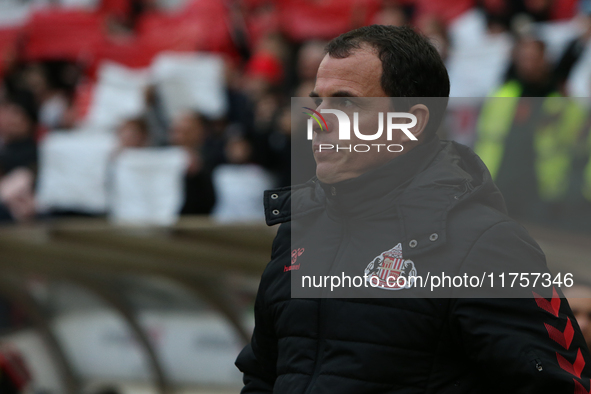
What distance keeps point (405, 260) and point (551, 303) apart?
28cm

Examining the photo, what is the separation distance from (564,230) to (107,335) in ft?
14.8

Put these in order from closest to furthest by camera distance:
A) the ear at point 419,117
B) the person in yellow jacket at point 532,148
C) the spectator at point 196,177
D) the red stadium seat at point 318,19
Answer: the ear at point 419,117 → the person in yellow jacket at point 532,148 → the spectator at point 196,177 → the red stadium seat at point 318,19

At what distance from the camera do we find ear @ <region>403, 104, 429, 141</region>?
5.16ft

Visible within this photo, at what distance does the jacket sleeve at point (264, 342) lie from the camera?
1.72 meters

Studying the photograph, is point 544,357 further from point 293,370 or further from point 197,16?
point 197,16

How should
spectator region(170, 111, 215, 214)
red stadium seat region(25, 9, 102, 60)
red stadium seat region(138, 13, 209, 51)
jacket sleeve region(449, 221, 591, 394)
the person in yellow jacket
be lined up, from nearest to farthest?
jacket sleeve region(449, 221, 591, 394) → the person in yellow jacket → spectator region(170, 111, 215, 214) → red stadium seat region(138, 13, 209, 51) → red stadium seat region(25, 9, 102, 60)

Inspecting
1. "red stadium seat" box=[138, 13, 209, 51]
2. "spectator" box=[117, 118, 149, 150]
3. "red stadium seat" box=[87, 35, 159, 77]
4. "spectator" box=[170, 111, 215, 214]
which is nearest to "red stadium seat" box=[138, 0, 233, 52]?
"red stadium seat" box=[138, 13, 209, 51]

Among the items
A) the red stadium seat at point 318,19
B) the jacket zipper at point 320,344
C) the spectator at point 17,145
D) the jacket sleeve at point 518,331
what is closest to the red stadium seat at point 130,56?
the red stadium seat at point 318,19

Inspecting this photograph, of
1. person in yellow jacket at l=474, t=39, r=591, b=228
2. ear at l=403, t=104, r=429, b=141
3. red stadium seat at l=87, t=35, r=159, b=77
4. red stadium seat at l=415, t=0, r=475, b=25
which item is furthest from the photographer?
red stadium seat at l=87, t=35, r=159, b=77

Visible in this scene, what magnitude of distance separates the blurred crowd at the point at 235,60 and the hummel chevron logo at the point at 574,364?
1043 mm

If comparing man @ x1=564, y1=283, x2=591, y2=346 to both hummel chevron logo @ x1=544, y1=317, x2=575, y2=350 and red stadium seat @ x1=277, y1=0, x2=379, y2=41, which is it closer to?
hummel chevron logo @ x1=544, y1=317, x2=575, y2=350

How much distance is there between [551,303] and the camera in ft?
4.75

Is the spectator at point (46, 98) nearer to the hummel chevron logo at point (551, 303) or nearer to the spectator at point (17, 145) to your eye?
the spectator at point (17, 145)

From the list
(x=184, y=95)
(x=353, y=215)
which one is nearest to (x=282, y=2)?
(x=184, y=95)
